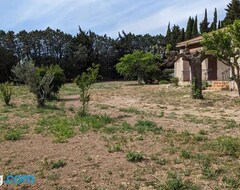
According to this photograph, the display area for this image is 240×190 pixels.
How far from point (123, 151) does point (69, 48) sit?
36.4 metres

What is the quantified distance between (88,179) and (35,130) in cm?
351

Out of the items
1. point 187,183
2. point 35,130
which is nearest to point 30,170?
point 187,183

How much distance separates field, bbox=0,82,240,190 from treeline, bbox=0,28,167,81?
30311mm

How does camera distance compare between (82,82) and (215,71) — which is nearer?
(82,82)

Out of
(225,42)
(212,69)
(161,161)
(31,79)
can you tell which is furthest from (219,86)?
(161,161)

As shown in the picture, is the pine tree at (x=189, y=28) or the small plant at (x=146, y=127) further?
the pine tree at (x=189, y=28)

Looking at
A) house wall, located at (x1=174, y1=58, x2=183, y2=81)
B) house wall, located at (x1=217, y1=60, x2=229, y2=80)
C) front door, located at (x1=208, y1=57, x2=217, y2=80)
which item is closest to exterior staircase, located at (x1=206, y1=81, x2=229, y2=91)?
house wall, located at (x1=217, y1=60, x2=229, y2=80)

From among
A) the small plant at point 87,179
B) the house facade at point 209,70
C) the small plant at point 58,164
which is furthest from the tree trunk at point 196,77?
the small plant at point 87,179

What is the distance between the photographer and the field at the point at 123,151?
13.9 feet

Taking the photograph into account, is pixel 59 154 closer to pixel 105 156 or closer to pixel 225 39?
pixel 105 156

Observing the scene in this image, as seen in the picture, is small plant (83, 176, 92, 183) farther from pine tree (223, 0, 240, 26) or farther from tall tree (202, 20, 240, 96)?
pine tree (223, 0, 240, 26)

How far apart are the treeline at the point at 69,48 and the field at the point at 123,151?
3031cm

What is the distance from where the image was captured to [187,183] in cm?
407

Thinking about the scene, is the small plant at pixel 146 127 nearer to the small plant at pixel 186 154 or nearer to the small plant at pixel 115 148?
the small plant at pixel 115 148
